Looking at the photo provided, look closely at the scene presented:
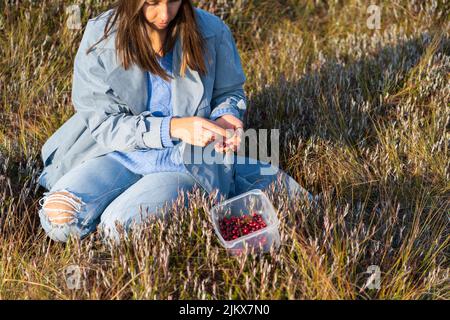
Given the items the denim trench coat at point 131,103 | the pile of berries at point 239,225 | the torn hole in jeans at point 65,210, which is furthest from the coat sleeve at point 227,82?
the torn hole in jeans at point 65,210

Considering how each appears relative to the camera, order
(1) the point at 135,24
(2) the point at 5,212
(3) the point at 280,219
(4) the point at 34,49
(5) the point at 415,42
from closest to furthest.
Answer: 1. (3) the point at 280,219
2. (1) the point at 135,24
3. (2) the point at 5,212
4. (4) the point at 34,49
5. (5) the point at 415,42

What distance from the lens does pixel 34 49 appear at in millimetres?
3943

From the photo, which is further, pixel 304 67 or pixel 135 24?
pixel 304 67

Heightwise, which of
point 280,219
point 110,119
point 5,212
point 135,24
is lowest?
point 5,212

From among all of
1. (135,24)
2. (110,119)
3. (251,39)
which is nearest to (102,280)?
(110,119)

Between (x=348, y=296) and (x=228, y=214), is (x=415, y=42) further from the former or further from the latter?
(x=348, y=296)

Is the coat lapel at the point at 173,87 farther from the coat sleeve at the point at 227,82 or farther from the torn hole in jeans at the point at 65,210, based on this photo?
the torn hole in jeans at the point at 65,210

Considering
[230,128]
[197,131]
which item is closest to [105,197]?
[197,131]

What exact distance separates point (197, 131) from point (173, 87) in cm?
30

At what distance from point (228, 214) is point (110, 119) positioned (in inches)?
23.5

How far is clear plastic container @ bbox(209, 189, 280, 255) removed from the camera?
2592 mm

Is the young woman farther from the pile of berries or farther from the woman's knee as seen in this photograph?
the pile of berries

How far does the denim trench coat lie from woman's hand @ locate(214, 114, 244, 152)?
2.9 inches
